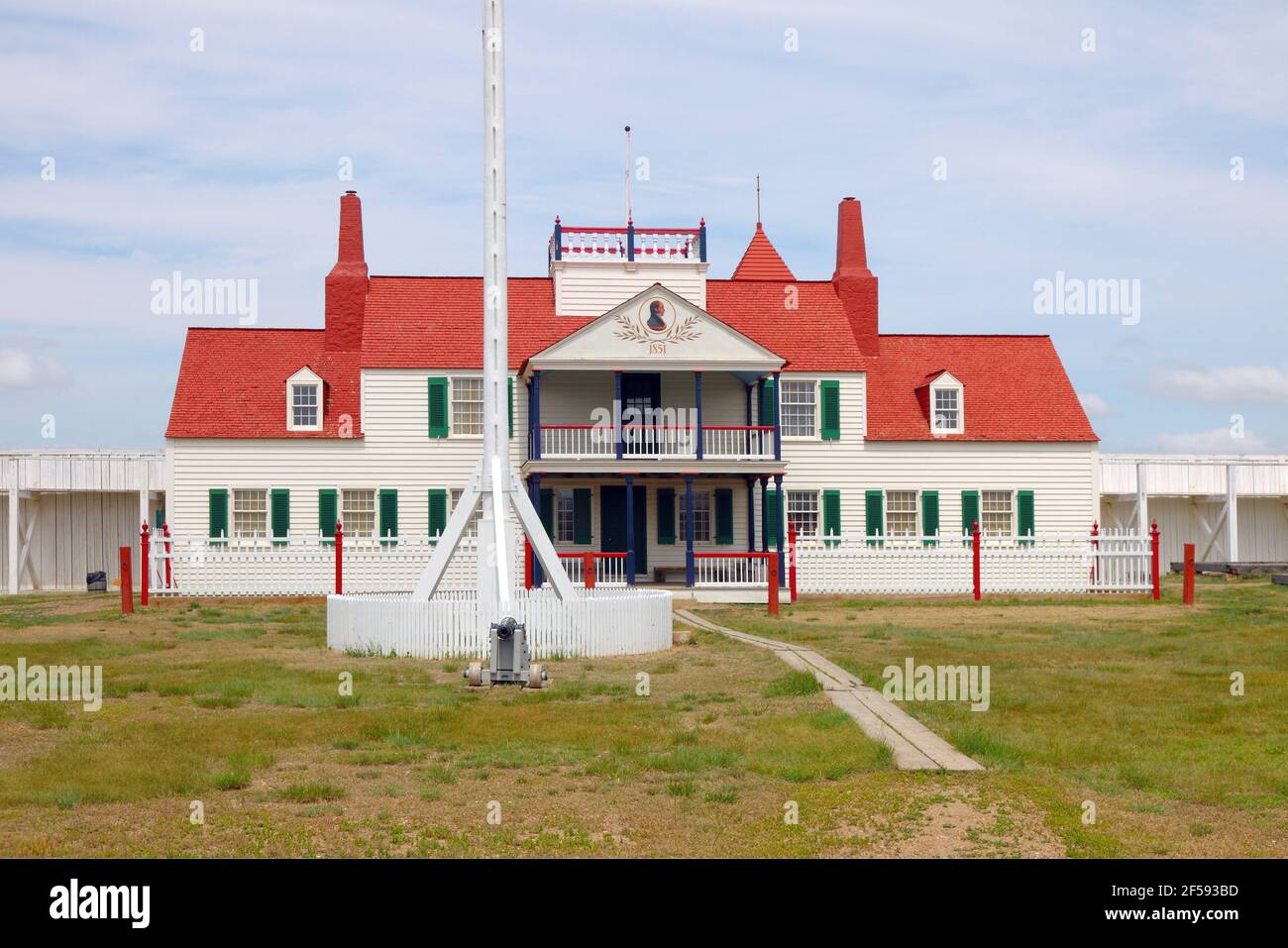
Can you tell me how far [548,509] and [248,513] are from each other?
697 centimetres

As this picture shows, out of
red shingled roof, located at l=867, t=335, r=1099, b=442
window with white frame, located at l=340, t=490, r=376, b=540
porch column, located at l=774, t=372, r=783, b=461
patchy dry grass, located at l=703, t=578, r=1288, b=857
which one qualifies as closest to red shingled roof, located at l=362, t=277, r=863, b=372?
porch column, located at l=774, t=372, r=783, b=461

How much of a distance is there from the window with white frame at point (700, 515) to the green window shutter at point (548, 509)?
3.11m

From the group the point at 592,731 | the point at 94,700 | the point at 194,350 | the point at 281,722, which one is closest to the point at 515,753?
the point at 592,731

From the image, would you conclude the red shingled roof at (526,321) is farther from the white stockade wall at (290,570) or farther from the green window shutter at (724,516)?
the white stockade wall at (290,570)

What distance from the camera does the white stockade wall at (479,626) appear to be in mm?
17844

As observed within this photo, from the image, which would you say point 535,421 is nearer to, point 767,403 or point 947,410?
point 767,403

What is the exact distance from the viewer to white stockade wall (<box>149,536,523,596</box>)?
97.0 ft

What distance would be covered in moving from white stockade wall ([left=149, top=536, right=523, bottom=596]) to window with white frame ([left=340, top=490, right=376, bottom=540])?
111 inches

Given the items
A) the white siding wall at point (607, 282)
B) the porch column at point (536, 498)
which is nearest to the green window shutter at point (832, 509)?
the white siding wall at point (607, 282)

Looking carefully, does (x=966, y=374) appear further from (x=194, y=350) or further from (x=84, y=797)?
(x=84, y=797)

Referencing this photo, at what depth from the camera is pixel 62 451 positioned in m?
35.3

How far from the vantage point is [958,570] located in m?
31.5

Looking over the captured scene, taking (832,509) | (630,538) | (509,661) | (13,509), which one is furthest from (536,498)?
(509,661)

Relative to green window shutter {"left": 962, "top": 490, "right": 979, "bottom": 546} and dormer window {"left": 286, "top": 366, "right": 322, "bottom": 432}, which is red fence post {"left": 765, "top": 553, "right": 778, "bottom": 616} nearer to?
green window shutter {"left": 962, "top": 490, "right": 979, "bottom": 546}
